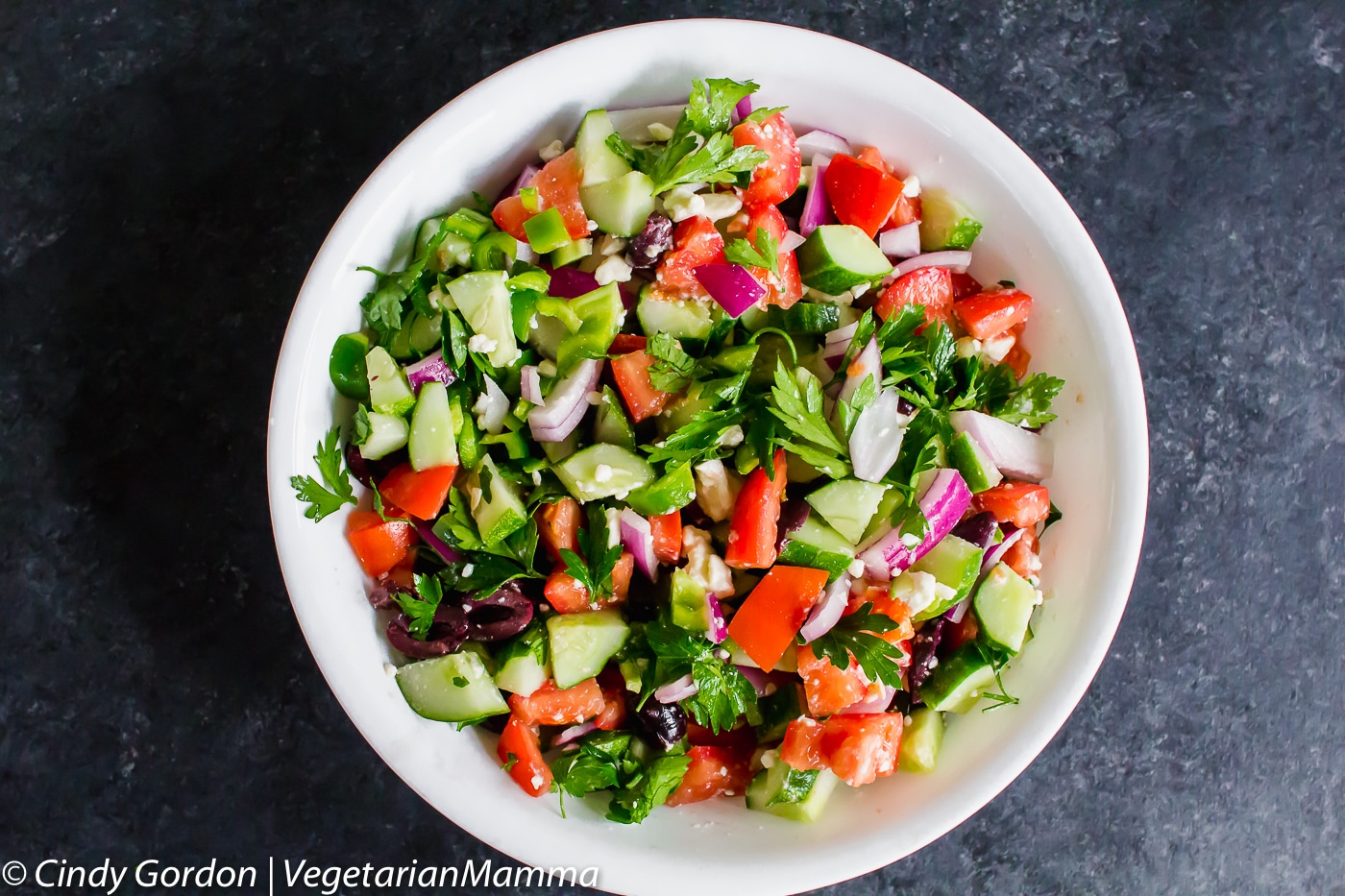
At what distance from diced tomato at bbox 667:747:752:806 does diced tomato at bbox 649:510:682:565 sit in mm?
402

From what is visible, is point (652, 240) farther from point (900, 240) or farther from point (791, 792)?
point (791, 792)

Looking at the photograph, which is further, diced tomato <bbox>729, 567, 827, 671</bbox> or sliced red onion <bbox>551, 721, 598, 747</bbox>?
sliced red onion <bbox>551, 721, 598, 747</bbox>

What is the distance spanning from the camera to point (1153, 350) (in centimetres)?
229

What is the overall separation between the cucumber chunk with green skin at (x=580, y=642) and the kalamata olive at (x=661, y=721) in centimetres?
12

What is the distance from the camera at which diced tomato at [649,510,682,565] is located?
179cm

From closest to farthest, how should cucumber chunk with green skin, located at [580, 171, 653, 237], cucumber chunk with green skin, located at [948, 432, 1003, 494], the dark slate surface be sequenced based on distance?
cucumber chunk with green skin, located at [580, 171, 653, 237]
cucumber chunk with green skin, located at [948, 432, 1003, 494]
the dark slate surface

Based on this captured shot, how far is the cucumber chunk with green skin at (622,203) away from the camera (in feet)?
5.54

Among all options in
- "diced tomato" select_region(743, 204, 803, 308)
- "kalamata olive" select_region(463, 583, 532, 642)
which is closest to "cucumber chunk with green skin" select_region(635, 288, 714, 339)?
"diced tomato" select_region(743, 204, 803, 308)

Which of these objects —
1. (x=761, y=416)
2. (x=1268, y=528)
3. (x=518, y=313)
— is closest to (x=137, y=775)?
(x=518, y=313)

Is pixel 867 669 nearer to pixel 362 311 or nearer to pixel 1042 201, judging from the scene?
pixel 1042 201

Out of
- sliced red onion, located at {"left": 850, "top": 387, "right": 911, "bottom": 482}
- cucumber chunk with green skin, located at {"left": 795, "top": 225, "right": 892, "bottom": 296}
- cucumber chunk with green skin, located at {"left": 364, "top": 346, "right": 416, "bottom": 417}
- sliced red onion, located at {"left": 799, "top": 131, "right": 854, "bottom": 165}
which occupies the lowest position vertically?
sliced red onion, located at {"left": 850, "top": 387, "right": 911, "bottom": 482}

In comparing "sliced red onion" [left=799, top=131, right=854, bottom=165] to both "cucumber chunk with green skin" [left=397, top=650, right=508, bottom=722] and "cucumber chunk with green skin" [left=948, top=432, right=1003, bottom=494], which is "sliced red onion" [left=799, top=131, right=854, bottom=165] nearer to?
"cucumber chunk with green skin" [left=948, top=432, right=1003, bottom=494]

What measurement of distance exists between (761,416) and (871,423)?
0.64 feet

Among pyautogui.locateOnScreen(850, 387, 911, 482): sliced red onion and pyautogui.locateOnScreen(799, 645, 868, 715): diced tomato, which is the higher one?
pyautogui.locateOnScreen(850, 387, 911, 482): sliced red onion
